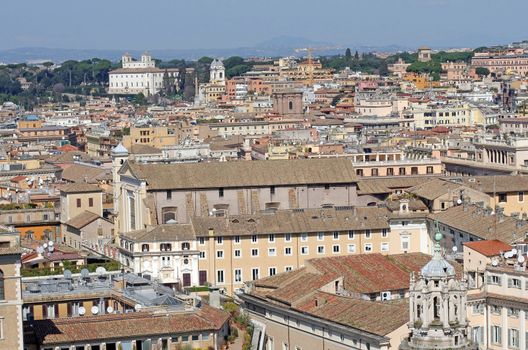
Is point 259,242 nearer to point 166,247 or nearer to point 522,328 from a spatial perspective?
point 166,247

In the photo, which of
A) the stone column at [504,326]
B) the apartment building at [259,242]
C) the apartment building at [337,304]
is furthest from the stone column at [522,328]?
the apartment building at [259,242]

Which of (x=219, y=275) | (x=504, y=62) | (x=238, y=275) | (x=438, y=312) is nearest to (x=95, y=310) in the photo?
(x=438, y=312)

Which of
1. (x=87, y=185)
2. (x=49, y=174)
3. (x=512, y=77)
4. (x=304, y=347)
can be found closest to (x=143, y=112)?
(x=512, y=77)

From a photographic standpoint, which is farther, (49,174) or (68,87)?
(68,87)

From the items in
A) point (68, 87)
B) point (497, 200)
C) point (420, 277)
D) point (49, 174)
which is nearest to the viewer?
point (420, 277)

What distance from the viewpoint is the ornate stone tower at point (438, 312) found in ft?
85.8

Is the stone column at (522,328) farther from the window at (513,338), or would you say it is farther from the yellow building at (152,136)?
the yellow building at (152,136)

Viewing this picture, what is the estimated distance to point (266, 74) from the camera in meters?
171

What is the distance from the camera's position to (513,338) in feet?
110

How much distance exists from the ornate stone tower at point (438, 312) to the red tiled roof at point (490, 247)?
9748mm

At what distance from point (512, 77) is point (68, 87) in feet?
194

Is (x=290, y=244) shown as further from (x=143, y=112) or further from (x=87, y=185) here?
(x=143, y=112)

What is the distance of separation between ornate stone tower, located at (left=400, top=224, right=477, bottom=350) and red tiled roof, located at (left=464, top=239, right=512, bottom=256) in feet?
32.0

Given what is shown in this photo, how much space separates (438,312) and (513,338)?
726 centimetres
